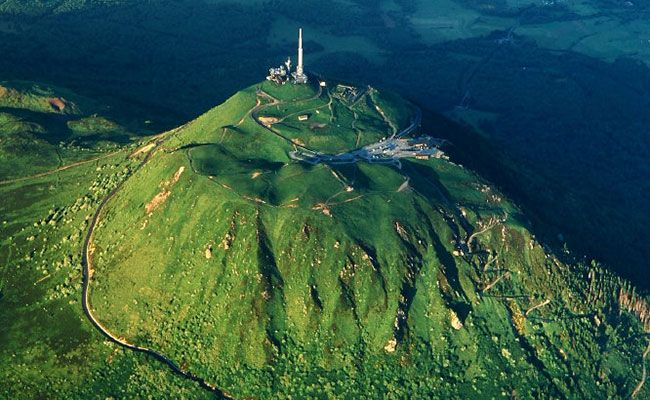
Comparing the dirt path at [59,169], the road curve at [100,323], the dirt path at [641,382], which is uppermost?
the dirt path at [59,169]

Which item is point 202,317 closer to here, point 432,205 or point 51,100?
point 432,205

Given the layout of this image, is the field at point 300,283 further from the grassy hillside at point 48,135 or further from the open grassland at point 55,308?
the grassy hillside at point 48,135

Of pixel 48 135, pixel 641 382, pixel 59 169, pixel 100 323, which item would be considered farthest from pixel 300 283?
pixel 48 135

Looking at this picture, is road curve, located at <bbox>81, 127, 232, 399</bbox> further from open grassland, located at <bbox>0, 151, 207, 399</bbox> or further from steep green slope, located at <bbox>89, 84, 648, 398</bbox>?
open grassland, located at <bbox>0, 151, 207, 399</bbox>

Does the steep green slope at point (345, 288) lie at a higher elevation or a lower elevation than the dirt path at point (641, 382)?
higher

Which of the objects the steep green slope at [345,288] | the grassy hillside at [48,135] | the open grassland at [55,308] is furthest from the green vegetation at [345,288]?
the grassy hillside at [48,135]

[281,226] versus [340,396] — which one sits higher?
[281,226]

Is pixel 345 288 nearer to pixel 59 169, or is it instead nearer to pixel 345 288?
pixel 345 288

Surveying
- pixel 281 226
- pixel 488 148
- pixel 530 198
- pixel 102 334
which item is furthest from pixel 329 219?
pixel 488 148
